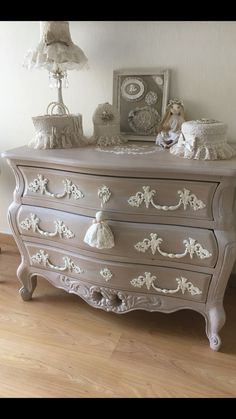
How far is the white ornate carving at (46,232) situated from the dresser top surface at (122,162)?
250 mm

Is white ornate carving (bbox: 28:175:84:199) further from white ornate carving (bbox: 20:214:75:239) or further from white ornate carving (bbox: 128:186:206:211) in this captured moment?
white ornate carving (bbox: 128:186:206:211)

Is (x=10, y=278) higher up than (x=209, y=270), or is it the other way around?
(x=209, y=270)

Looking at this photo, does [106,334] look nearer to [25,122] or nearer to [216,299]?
[216,299]

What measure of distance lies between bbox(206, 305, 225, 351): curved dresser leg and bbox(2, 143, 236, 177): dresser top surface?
58 centimetres

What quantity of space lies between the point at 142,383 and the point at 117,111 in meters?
1.17

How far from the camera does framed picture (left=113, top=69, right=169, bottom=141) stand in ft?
5.15

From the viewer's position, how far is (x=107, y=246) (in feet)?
4.17

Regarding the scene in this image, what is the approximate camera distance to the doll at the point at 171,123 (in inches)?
57.0

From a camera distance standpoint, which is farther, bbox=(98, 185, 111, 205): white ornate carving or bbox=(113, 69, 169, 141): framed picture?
bbox=(113, 69, 169, 141): framed picture

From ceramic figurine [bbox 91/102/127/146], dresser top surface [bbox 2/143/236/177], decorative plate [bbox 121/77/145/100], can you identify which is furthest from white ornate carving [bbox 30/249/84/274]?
decorative plate [bbox 121/77/145/100]

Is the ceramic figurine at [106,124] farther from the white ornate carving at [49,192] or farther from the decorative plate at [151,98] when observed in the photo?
the white ornate carving at [49,192]

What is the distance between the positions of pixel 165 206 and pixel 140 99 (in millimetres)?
662

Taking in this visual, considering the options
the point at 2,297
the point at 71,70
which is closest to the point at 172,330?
the point at 2,297

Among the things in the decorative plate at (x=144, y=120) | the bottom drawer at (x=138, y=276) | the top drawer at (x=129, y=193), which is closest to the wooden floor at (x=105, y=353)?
the bottom drawer at (x=138, y=276)
